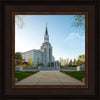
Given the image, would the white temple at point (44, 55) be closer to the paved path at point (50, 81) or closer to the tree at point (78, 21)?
the paved path at point (50, 81)

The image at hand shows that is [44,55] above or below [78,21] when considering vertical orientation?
below

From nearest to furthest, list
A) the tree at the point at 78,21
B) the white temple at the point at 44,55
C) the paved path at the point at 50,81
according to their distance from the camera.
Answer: the paved path at the point at 50,81
the tree at the point at 78,21
the white temple at the point at 44,55

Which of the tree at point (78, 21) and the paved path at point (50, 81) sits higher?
the tree at point (78, 21)

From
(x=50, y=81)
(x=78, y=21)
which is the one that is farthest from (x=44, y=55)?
(x=50, y=81)

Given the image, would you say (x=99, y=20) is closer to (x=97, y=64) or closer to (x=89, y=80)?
(x=97, y=64)

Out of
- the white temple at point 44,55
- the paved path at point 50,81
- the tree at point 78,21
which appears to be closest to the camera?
the paved path at point 50,81

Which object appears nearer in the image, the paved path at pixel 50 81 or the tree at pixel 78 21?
the paved path at pixel 50 81

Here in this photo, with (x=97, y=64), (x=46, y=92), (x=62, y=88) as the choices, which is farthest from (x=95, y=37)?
(x=46, y=92)

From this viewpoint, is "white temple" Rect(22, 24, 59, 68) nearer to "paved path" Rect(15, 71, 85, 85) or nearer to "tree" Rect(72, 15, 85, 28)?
"paved path" Rect(15, 71, 85, 85)

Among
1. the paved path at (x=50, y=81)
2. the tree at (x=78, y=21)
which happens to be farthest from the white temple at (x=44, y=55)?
the tree at (x=78, y=21)

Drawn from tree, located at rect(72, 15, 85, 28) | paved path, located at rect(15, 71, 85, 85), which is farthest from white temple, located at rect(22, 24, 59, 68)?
tree, located at rect(72, 15, 85, 28)

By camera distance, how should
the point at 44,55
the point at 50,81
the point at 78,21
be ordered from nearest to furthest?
1. the point at 50,81
2. the point at 78,21
3. the point at 44,55

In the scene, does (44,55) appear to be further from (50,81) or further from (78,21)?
(50,81)

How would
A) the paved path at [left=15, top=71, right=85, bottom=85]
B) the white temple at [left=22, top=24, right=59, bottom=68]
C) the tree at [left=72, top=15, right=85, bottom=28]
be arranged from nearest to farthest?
the paved path at [left=15, top=71, right=85, bottom=85]
the tree at [left=72, top=15, right=85, bottom=28]
the white temple at [left=22, top=24, right=59, bottom=68]
